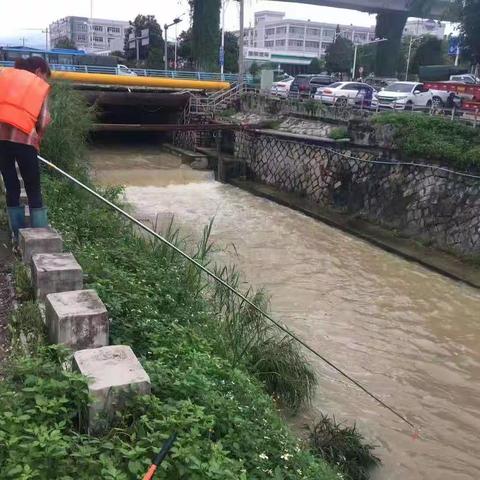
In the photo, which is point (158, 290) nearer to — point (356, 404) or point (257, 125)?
point (356, 404)

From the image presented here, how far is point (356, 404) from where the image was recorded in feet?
21.1

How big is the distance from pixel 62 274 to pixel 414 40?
213 ft

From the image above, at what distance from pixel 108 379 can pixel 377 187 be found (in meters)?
14.0

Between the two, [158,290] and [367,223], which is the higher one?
[158,290]

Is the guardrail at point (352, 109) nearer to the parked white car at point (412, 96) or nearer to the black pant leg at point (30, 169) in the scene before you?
the parked white car at point (412, 96)

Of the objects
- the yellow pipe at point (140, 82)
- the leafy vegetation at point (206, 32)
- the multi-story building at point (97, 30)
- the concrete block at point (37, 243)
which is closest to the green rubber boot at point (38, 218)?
the concrete block at point (37, 243)

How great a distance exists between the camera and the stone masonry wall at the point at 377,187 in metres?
13.3

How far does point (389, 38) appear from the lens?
4069cm

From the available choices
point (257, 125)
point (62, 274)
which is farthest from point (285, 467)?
point (257, 125)

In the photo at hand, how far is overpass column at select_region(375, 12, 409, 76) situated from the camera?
131ft

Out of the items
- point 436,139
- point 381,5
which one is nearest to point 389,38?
point 381,5

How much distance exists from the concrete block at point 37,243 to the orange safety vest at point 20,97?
0.85 m

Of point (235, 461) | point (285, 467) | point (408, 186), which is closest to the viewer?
point (235, 461)

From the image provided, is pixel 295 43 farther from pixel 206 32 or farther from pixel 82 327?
pixel 82 327
